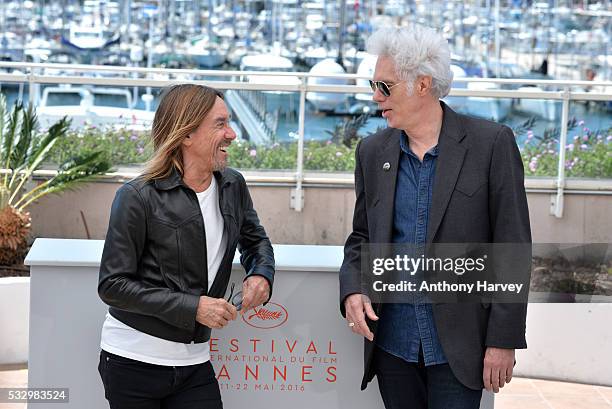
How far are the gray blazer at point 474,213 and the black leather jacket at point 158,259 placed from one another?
21.2 inches

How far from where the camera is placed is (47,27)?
27500 mm

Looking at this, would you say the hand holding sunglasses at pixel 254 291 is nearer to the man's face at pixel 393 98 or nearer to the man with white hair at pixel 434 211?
the man with white hair at pixel 434 211

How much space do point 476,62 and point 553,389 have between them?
67.0 ft

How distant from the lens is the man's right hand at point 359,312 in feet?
10.1

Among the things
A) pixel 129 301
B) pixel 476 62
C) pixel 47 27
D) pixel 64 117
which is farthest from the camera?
pixel 47 27

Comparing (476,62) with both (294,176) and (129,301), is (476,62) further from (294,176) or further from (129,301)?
(129,301)

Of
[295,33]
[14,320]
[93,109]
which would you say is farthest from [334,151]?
[295,33]

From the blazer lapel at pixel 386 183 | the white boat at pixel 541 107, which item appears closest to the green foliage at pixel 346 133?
the white boat at pixel 541 107

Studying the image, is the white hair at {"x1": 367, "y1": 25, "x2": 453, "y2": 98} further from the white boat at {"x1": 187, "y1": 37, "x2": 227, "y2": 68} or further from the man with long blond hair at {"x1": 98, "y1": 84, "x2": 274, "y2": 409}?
the white boat at {"x1": 187, "y1": 37, "x2": 227, "y2": 68}

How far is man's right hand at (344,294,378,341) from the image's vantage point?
3069 millimetres

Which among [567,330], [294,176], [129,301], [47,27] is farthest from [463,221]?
[47,27]

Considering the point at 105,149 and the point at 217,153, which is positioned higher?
the point at 217,153

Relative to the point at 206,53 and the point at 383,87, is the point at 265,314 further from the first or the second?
the point at 206,53

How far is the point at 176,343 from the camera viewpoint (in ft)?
9.94
